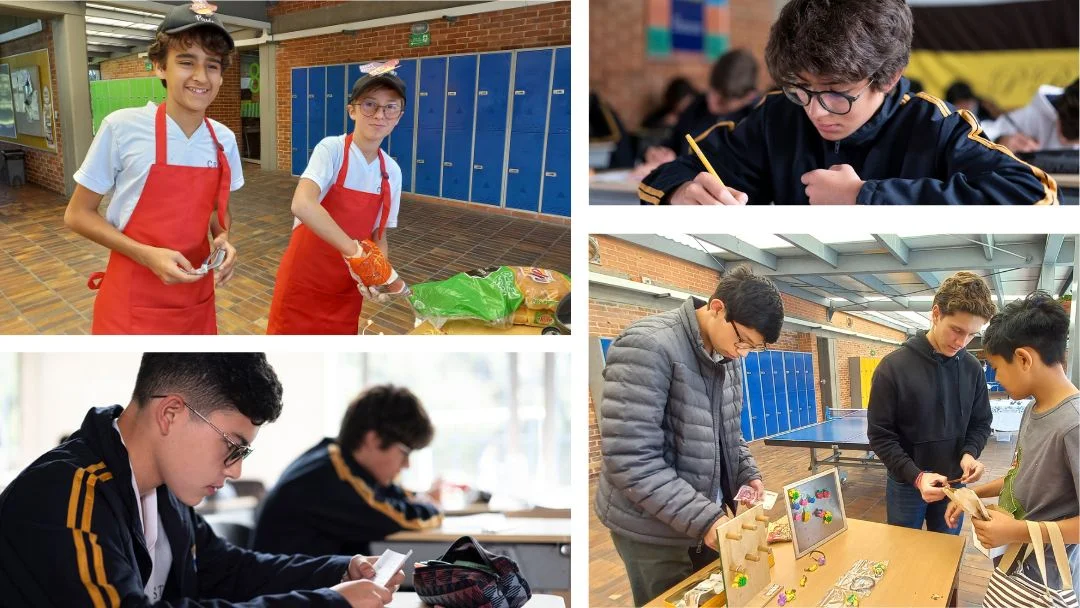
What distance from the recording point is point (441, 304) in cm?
150

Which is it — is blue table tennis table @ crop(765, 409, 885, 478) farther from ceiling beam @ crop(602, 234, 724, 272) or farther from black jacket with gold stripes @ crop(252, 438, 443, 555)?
black jacket with gold stripes @ crop(252, 438, 443, 555)

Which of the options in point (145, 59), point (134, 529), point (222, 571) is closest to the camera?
point (145, 59)

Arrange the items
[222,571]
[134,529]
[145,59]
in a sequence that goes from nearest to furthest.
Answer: [145,59], [134,529], [222,571]

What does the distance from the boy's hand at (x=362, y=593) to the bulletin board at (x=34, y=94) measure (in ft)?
3.25

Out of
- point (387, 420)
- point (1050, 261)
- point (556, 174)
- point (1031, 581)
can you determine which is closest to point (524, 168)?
point (556, 174)

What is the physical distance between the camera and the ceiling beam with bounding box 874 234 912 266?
150cm

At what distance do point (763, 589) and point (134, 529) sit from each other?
1225 millimetres

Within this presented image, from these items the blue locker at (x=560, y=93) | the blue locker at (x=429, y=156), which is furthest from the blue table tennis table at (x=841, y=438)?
the blue locker at (x=429, y=156)

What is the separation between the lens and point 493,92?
54.2 inches

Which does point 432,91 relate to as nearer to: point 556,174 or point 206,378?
point 556,174

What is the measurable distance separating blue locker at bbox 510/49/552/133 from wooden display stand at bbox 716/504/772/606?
851 mm

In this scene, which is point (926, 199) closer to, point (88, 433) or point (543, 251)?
point (543, 251)

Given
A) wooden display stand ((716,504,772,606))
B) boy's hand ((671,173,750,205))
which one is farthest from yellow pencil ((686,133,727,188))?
wooden display stand ((716,504,772,606))

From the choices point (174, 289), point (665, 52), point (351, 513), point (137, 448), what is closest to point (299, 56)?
point (174, 289)
